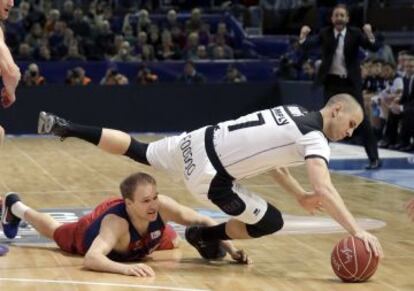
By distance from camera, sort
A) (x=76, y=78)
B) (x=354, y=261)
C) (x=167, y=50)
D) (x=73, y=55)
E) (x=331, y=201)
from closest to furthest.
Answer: (x=331, y=201)
(x=354, y=261)
(x=76, y=78)
(x=73, y=55)
(x=167, y=50)

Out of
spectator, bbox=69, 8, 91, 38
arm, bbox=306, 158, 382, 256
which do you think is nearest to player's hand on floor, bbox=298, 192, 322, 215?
arm, bbox=306, 158, 382, 256

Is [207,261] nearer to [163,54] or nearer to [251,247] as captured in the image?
[251,247]

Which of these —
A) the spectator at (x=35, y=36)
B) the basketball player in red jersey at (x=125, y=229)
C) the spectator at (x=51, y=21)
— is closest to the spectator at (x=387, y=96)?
the spectator at (x=35, y=36)

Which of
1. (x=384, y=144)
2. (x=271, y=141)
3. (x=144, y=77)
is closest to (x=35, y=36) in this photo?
(x=144, y=77)

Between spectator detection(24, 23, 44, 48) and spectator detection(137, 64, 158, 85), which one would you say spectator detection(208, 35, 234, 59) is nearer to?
spectator detection(137, 64, 158, 85)

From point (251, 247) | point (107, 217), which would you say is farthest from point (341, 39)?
point (107, 217)

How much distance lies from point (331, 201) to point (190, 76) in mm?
14159

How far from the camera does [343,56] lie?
12.4 meters

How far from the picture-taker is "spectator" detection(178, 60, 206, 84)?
1977cm

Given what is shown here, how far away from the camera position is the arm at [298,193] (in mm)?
6300

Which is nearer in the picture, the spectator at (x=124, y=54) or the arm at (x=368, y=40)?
the arm at (x=368, y=40)

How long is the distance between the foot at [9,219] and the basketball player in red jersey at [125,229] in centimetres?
1

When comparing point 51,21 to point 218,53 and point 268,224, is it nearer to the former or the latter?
point 218,53

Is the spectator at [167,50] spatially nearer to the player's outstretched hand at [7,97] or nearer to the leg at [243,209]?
the leg at [243,209]
